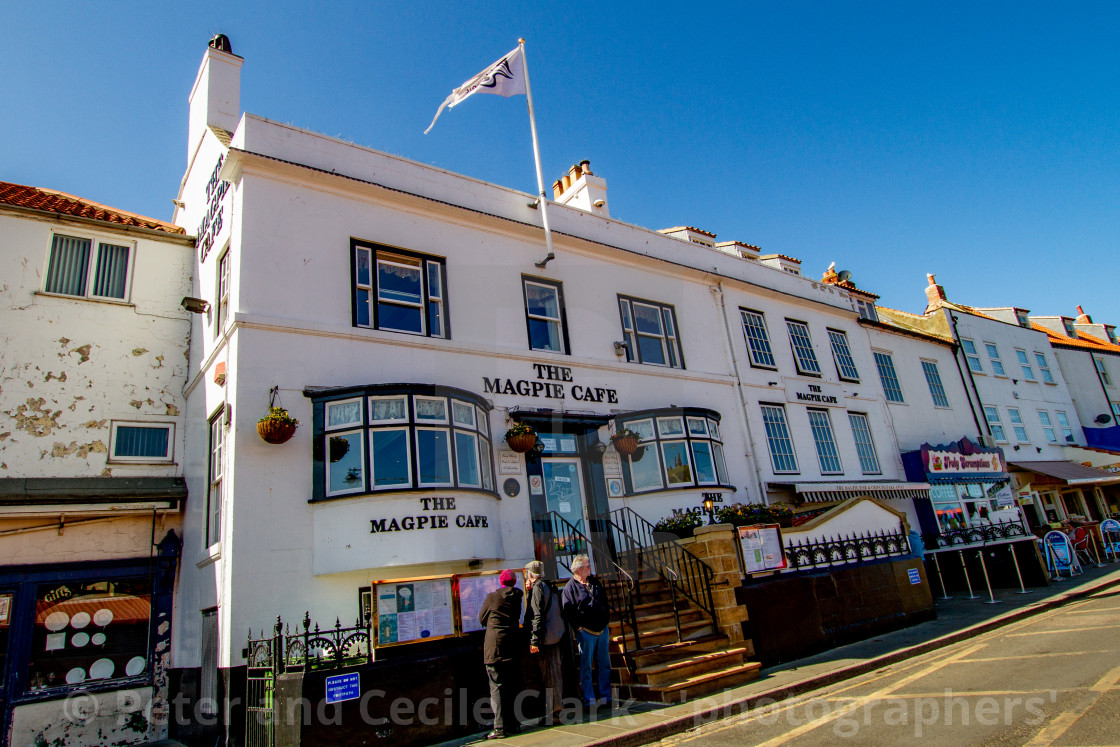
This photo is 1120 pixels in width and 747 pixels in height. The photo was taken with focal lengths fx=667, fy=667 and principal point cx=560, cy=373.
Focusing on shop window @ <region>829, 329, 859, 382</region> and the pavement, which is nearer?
the pavement

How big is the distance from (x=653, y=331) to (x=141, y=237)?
10.9 m

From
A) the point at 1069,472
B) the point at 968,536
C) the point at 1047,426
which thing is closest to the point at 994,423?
the point at 1069,472

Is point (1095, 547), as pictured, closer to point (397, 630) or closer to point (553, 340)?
point (553, 340)

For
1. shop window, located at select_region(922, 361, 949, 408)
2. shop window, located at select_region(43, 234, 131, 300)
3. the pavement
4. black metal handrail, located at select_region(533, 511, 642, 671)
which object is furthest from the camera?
shop window, located at select_region(922, 361, 949, 408)

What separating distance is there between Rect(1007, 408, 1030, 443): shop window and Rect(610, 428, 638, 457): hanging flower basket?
19.9 metres

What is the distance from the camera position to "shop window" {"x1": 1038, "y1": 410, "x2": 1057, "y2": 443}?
88.3 ft

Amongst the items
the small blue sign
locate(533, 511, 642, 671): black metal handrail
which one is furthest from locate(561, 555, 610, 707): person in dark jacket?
the small blue sign

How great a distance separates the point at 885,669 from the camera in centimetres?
938

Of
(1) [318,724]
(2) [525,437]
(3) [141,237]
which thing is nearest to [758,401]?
(2) [525,437]

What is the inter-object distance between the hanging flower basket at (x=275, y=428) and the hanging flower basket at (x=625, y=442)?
6.26 metres

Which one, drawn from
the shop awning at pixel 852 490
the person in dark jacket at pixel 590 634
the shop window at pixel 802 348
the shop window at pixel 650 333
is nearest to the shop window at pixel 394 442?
the person in dark jacket at pixel 590 634

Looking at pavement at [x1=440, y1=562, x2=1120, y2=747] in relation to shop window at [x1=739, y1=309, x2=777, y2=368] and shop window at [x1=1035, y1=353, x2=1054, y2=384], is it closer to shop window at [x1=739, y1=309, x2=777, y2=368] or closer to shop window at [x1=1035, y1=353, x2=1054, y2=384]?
shop window at [x1=739, y1=309, x2=777, y2=368]

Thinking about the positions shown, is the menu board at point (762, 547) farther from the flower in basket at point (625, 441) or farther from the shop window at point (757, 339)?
the shop window at point (757, 339)

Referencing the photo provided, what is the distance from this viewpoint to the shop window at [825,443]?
17.9m
